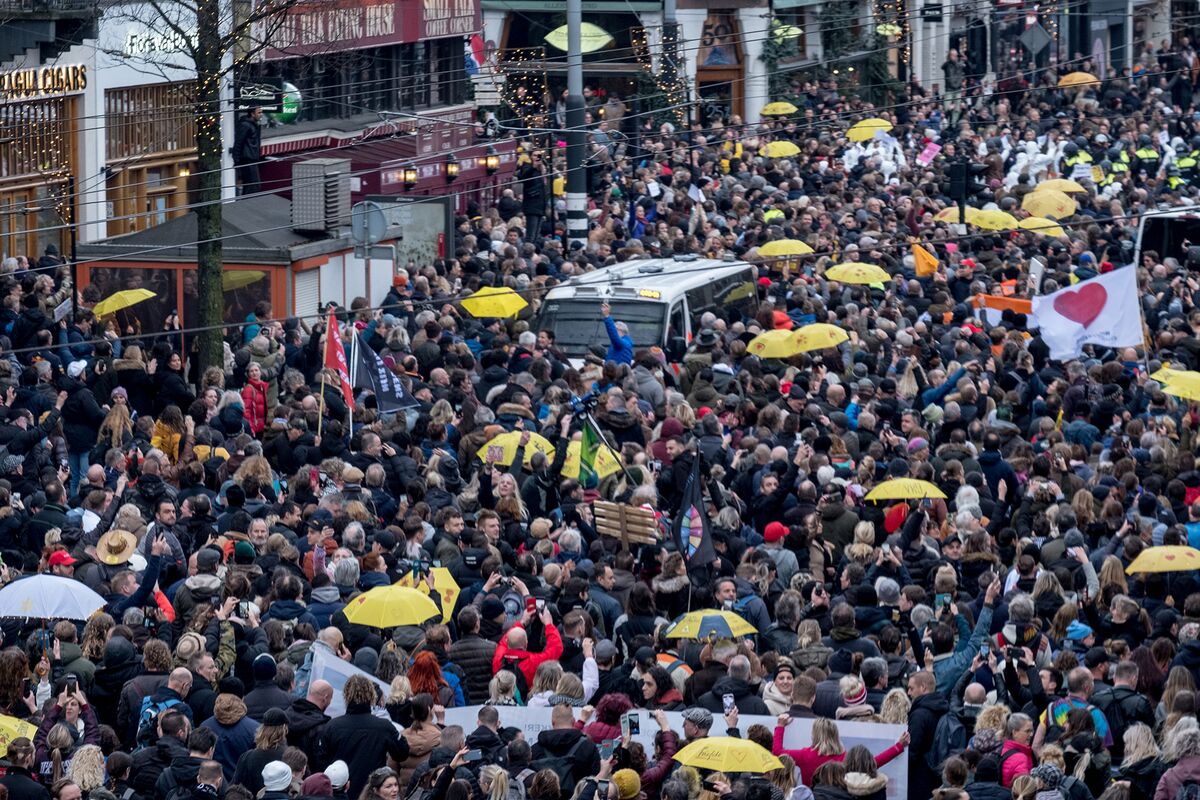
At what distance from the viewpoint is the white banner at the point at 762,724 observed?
11.8 metres

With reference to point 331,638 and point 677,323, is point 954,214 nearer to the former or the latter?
point 677,323

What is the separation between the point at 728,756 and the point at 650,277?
14.3m

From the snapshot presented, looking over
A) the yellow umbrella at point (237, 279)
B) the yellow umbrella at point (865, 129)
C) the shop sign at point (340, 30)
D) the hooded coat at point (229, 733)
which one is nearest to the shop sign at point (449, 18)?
the shop sign at point (340, 30)

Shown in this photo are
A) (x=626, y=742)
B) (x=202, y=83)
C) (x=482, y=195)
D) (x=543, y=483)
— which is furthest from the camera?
(x=482, y=195)

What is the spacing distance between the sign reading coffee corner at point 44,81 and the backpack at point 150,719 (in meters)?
19.2

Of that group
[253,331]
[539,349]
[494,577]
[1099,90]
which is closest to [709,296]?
[539,349]

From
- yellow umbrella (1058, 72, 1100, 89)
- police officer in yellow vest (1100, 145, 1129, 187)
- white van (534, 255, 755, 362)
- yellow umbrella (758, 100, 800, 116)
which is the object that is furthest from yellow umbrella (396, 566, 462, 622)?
yellow umbrella (1058, 72, 1100, 89)

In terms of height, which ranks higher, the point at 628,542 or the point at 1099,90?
the point at 1099,90

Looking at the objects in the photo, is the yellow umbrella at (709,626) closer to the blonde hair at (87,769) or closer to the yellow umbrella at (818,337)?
the blonde hair at (87,769)

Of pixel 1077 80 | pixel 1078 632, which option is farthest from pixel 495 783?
pixel 1077 80

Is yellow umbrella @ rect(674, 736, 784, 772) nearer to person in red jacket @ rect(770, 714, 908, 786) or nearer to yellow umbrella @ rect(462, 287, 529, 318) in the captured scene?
person in red jacket @ rect(770, 714, 908, 786)

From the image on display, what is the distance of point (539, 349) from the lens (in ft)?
75.6

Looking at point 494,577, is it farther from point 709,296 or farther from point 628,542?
point 709,296

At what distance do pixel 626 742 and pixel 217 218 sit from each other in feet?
46.7
